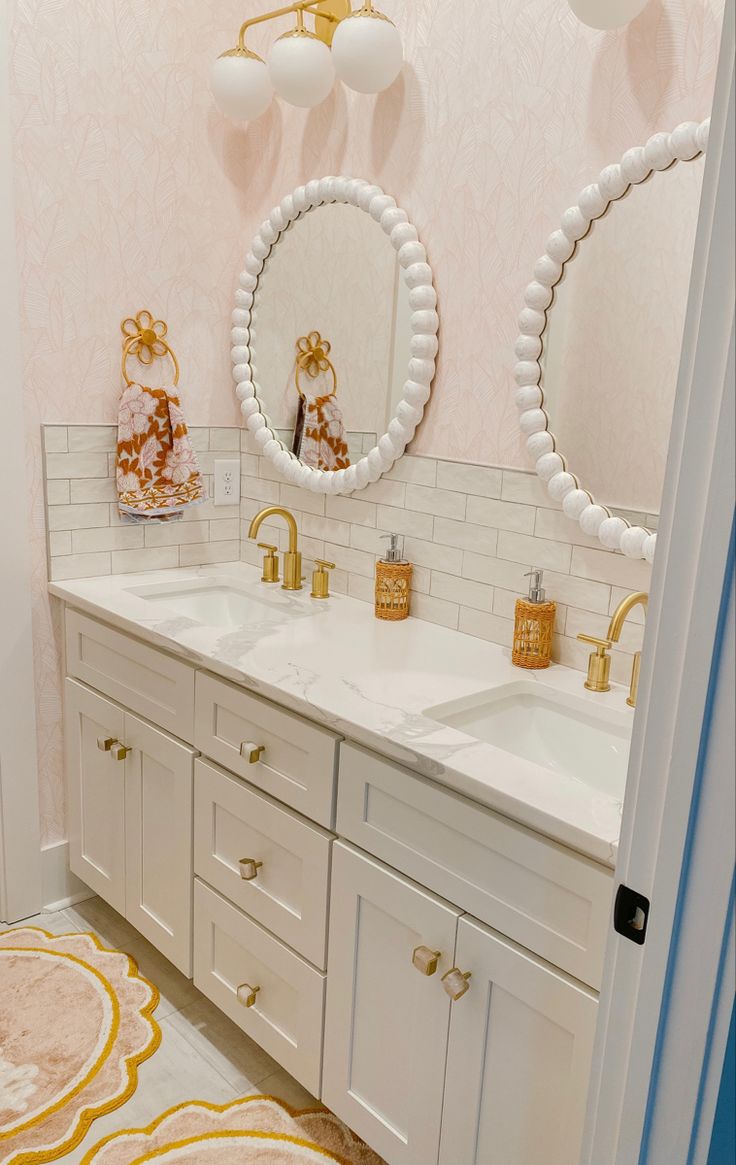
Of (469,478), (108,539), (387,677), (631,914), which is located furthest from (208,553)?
(631,914)

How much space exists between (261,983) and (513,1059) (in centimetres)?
63

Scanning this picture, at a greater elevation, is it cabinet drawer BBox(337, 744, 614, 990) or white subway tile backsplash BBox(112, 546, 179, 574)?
white subway tile backsplash BBox(112, 546, 179, 574)

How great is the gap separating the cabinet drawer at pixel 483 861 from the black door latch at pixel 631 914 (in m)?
0.27

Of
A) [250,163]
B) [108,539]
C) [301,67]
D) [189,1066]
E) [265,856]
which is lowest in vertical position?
[189,1066]

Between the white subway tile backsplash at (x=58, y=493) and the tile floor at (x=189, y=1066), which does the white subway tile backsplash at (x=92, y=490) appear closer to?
the white subway tile backsplash at (x=58, y=493)

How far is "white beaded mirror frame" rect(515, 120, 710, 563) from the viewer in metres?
1.41

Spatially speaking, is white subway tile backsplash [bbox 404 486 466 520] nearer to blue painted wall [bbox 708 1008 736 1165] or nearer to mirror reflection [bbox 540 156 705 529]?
mirror reflection [bbox 540 156 705 529]

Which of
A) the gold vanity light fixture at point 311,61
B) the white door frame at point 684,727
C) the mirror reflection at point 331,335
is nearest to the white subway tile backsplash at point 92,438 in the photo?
the mirror reflection at point 331,335

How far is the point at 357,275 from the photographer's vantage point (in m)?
1.98

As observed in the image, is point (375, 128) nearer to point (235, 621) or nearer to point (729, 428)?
point (235, 621)

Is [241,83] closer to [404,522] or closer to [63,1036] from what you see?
[404,522]

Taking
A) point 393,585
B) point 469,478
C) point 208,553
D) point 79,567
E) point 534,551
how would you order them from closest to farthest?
point 534,551, point 469,478, point 393,585, point 79,567, point 208,553

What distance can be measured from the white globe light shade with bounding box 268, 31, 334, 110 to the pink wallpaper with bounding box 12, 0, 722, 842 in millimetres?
92

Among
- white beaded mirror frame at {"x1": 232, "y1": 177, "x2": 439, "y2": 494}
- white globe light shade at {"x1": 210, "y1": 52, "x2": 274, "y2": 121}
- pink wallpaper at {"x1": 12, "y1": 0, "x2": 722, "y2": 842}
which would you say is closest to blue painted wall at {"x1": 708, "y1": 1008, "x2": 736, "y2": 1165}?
pink wallpaper at {"x1": 12, "y1": 0, "x2": 722, "y2": 842}
